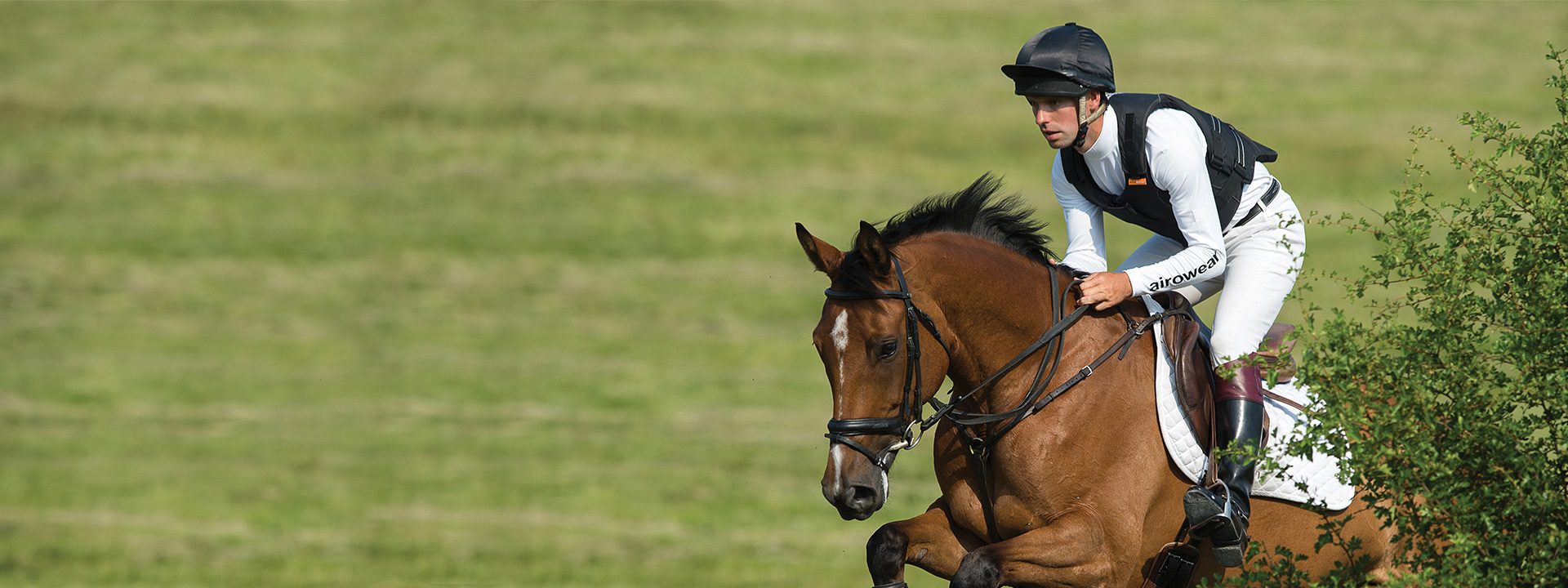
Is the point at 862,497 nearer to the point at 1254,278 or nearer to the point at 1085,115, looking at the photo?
the point at 1085,115

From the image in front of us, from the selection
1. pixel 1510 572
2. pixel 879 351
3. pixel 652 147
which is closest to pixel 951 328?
pixel 879 351

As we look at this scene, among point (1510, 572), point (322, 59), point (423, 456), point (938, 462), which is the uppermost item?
point (322, 59)

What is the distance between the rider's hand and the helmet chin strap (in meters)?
0.54

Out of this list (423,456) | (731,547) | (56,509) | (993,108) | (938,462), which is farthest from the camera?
(993,108)

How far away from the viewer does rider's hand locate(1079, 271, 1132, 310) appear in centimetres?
627

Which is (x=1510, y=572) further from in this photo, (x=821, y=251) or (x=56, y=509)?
(x=56, y=509)

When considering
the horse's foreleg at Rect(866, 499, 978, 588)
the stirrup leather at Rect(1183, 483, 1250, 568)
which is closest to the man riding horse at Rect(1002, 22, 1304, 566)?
the stirrup leather at Rect(1183, 483, 1250, 568)

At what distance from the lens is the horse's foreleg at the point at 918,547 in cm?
618

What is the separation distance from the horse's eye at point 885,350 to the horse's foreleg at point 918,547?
86 centimetres

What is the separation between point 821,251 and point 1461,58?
29.3 meters

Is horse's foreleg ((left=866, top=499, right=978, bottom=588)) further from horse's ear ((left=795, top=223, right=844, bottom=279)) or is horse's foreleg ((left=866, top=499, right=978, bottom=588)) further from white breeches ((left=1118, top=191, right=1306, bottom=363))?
white breeches ((left=1118, top=191, right=1306, bottom=363))

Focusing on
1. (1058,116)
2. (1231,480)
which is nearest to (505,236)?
(1058,116)

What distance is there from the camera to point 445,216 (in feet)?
87.1

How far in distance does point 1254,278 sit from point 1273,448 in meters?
0.74
